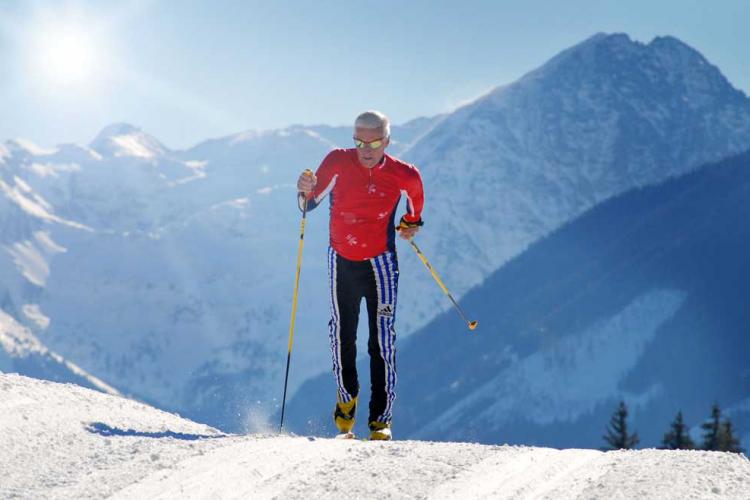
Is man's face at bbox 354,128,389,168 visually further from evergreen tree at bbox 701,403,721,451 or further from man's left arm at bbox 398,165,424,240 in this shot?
evergreen tree at bbox 701,403,721,451

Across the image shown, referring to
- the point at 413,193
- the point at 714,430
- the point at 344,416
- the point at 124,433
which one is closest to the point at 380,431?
the point at 344,416

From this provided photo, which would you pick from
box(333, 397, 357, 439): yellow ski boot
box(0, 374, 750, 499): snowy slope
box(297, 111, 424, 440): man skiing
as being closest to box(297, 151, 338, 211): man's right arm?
box(297, 111, 424, 440): man skiing

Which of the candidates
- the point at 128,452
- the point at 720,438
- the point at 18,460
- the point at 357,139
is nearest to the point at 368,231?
the point at 357,139

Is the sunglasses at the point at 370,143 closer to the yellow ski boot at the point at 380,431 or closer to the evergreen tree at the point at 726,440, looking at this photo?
the yellow ski boot at the point at 380,431

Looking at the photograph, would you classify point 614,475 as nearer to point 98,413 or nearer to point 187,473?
point 187,473

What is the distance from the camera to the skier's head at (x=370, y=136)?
7578 millimetres

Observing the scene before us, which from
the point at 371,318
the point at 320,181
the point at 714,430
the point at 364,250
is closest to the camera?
the point at 364,250

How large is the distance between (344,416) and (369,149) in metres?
2.71

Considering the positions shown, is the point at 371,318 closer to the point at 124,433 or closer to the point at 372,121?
the point at 372,121

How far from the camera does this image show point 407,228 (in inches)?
325

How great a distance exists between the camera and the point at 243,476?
4.54 m

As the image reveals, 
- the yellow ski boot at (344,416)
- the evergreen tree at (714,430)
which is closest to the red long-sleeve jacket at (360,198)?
the yellow ski boot at (344,416)

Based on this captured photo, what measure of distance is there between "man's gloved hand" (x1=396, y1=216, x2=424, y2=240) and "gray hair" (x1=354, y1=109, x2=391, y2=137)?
3.41 ft

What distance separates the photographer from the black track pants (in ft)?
25.4
